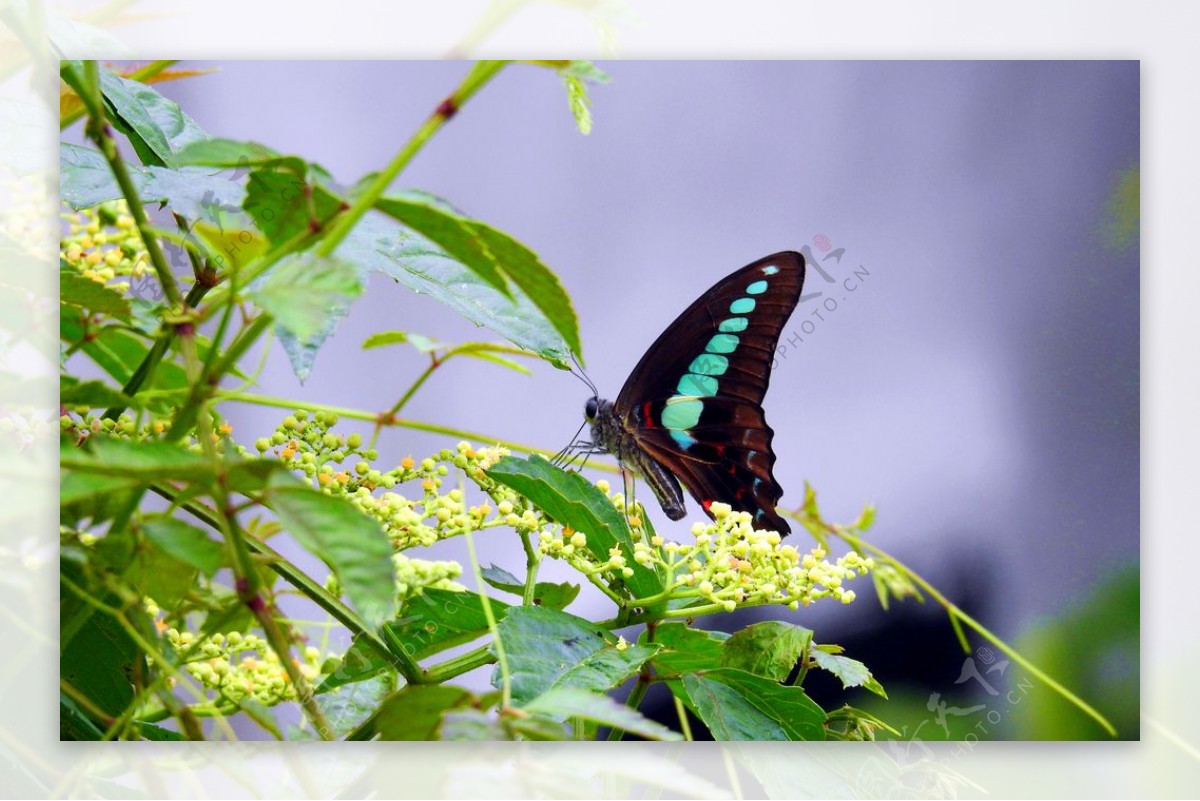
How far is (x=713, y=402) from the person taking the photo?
1.30 meters

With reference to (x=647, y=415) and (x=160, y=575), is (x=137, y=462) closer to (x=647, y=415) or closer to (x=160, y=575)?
(x=160, y=575)

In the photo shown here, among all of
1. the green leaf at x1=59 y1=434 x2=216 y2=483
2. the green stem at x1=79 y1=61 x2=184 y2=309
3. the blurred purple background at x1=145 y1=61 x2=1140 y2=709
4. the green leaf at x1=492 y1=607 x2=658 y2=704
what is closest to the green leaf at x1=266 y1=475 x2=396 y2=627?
the green leaf at x1=59 y1=434 x2=216 y2=483

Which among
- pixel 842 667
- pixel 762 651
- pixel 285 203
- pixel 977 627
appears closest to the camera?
pixel 285 203

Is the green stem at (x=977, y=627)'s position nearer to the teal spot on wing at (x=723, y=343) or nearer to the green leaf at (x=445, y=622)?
the teal spot on wing at (x=723, y=343)

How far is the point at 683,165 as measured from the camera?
1.31 m

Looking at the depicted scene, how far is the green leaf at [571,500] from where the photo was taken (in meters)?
→ 0.77

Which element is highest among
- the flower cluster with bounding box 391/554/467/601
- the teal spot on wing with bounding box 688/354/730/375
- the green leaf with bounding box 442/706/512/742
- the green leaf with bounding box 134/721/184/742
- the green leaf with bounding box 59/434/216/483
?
the teal spot on wing with bounding box 688/354/730/375

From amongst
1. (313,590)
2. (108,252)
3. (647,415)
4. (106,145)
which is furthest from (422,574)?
(647,415)

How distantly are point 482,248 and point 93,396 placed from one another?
189mm

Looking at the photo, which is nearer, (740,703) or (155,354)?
(155,354)

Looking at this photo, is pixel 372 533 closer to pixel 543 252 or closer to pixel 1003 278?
pixel 543 252

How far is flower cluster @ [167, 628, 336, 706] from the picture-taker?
0.72 meters

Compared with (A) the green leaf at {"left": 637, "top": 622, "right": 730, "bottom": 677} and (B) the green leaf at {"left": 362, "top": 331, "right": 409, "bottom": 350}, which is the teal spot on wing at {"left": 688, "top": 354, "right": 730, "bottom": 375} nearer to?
(A) the green leaf at {"left": 637, "top": 622, "right": 730, "bottom": 677}

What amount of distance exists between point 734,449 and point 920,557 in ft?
0.79
